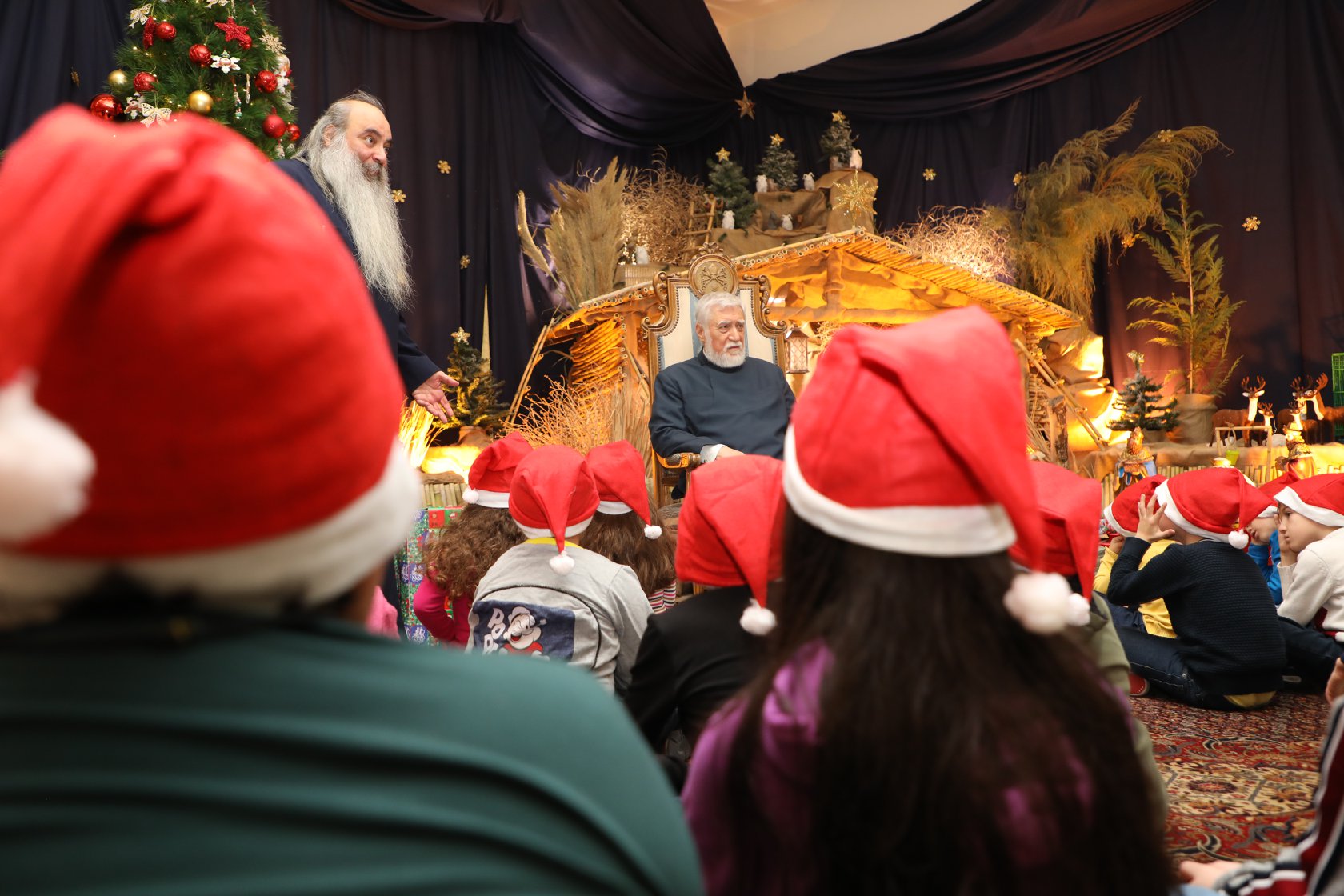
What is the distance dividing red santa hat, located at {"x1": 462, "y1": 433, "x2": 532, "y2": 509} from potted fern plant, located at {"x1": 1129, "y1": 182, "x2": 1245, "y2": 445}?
6.73 metres

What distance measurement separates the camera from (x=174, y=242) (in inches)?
20.7

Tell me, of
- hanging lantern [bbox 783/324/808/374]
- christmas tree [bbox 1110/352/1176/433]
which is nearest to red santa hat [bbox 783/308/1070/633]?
hanging lantern [bbox 783/324/808/374]

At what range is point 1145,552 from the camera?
3.48m

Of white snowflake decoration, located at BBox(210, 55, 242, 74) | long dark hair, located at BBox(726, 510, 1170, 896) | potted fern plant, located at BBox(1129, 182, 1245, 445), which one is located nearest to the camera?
long dark hair, located at BBox(726, 510, 1170, 896)

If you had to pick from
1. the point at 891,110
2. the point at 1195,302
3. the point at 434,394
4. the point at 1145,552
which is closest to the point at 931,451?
the point at 434,394

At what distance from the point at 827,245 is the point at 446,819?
231 inches

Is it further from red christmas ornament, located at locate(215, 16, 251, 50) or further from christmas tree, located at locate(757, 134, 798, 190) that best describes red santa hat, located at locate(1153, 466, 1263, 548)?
christmas tree, located at locate(757, 134, 798, 190)

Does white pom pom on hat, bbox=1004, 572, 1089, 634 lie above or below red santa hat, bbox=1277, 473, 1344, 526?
above

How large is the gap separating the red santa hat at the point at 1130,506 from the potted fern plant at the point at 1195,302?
4530 mm

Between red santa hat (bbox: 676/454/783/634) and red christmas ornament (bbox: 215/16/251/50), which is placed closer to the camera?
red santa hat (bbox: 676/454/783/634)

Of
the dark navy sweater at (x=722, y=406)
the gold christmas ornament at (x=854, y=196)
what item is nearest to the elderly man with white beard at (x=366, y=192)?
the dark navy sweater at (x=722, y=406)

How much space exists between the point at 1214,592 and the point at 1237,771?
27.5 inches

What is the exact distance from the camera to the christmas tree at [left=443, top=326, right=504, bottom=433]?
19.7 feet

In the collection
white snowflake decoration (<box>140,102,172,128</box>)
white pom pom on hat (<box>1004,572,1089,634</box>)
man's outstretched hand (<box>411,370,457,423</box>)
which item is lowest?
white pom pom on hat (<box>1004,572,1089,634</box>)
